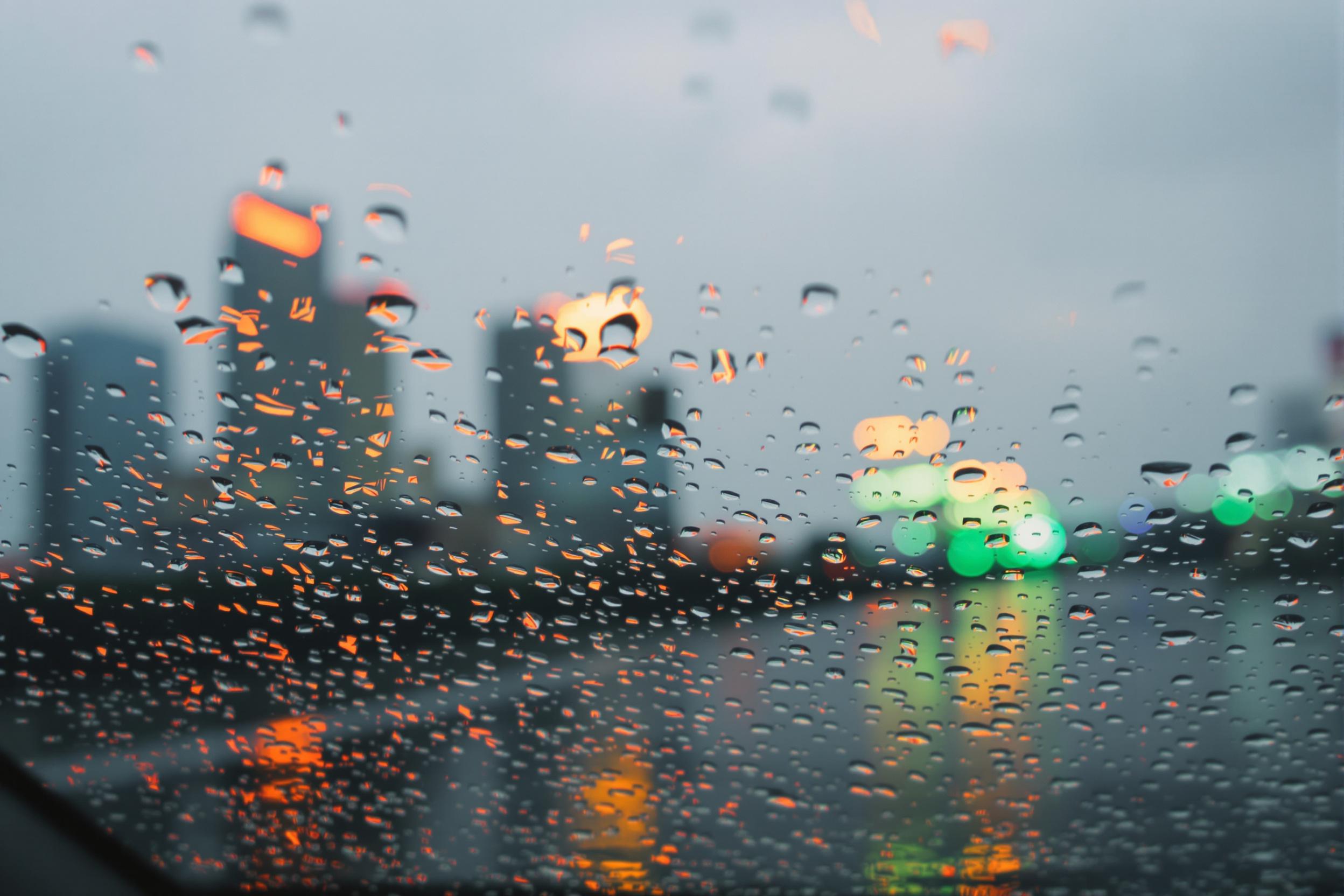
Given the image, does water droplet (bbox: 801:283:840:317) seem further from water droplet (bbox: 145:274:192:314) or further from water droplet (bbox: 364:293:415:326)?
water droplet (bbox: 145:274:192:314)

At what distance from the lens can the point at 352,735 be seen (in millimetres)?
2781

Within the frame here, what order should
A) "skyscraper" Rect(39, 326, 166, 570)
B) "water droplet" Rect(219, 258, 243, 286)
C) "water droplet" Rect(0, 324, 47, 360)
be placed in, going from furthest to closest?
"skyscraper" Rect(39, 326, 166, 570)
"water droplet" Rect(0, 324, 47, 360)
"water droplet" Rect(219, 258, 243, 286)

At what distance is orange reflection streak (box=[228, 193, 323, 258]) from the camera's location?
6.49 ft

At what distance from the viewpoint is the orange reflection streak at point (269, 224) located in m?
1.98

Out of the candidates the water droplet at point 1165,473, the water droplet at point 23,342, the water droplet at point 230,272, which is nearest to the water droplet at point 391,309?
the water droplet at point 230,272

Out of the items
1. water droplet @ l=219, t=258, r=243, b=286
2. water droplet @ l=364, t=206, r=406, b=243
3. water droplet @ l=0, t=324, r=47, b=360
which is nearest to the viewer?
water droplet @ l=364, t=206, r=406, b=243

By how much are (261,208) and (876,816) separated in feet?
7.15

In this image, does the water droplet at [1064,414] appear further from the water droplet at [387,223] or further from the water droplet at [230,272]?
the water droplet at [230,272]

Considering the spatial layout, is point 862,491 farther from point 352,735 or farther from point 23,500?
point 23,500

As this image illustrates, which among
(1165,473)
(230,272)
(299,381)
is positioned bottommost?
(1165,473)

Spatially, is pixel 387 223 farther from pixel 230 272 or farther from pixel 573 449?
pixel 573 449

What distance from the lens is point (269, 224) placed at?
199cm

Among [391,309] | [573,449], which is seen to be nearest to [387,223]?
[391,309]

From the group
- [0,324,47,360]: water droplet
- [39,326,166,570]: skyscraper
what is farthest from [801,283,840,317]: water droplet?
[0,324,47,360]: water droplet
